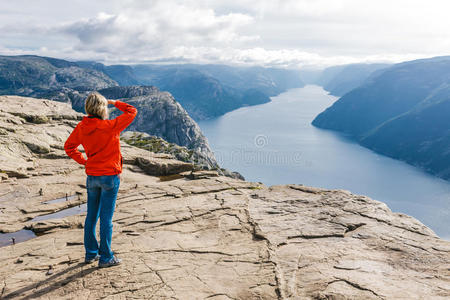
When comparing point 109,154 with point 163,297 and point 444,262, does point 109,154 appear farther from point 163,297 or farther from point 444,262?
point 444,262

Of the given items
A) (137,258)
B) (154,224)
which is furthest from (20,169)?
(137,258)

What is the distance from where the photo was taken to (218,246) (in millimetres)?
9891

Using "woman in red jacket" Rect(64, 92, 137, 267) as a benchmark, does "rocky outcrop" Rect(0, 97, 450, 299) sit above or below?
below

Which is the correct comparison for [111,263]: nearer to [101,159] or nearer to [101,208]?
[101,208]

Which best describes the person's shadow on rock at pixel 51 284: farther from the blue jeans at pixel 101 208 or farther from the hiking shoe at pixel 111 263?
the blue jeans at pixel 101 208

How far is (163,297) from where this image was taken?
275 inches

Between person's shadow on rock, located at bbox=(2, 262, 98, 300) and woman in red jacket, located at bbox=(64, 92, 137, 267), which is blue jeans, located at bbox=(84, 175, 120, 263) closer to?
woman in red jacket, located at bbox=(64, 92, 137, 267)

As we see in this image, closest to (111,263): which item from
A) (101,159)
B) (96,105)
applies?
(101,159)

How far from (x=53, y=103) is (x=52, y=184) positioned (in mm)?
20877

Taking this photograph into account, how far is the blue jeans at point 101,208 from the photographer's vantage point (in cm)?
777

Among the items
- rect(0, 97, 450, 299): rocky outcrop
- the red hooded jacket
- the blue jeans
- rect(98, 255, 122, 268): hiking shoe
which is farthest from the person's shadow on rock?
the red hooded jacket

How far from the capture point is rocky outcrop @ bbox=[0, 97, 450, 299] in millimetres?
7477

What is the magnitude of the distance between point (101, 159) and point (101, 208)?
1497 millimetres

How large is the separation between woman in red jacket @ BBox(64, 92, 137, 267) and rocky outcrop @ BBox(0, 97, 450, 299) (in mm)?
1110
